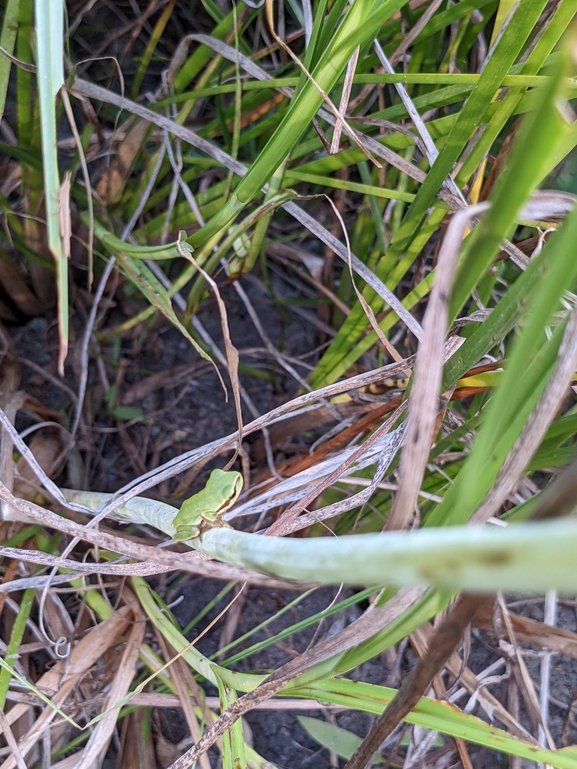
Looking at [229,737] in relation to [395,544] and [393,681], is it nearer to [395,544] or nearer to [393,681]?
[393,681]

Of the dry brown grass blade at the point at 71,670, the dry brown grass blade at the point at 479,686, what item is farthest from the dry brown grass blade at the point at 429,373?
the dry brown grass blade at the point at 71,670

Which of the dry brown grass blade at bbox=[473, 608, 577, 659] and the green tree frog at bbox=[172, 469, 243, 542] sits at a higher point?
the green tree frog at bbox=[172, 469, 243, 542]

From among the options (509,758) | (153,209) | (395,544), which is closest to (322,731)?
(509,758)

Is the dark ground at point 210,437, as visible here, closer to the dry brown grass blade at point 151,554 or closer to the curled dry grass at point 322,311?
the curled dry grass at point 322,311

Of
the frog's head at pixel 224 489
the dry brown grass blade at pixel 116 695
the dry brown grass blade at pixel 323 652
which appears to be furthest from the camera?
the dry brown grass blade at pixel 116 695

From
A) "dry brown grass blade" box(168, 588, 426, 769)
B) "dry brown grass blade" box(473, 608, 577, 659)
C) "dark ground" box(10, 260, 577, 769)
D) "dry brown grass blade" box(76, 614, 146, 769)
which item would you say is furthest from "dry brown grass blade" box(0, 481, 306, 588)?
"dry brown grass blade" box(473, 608, 577, 659)

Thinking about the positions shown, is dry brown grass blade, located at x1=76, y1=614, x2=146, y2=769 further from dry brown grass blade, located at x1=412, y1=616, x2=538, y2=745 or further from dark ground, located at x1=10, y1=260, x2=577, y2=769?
dry brown grass blade, located at x1=412, y1=616, x2=538, y2=745

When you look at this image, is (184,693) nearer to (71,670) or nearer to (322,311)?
(71,670)

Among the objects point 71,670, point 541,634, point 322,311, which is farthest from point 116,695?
point 322,311
